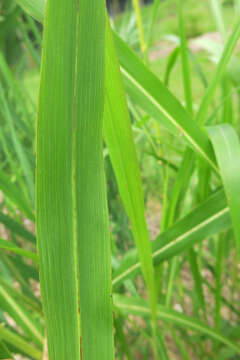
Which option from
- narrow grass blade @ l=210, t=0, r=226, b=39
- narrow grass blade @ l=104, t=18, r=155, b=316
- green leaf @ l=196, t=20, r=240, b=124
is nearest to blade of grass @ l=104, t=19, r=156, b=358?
narrow grass blade @ l=104, t=18, r=155, b=316

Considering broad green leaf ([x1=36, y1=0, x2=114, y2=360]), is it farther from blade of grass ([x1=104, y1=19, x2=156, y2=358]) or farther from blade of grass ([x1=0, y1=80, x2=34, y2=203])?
blade of grass ([x1=0, y1=80, x2=34, y2=203])

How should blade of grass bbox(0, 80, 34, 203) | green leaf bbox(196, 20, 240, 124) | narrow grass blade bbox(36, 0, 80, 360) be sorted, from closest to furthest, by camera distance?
narrow grass blade bbox(36, 0, 80, 360), green leaf bbox(196, 20, 240, 124), blade of grass bbox(0, 80, 34, 203)

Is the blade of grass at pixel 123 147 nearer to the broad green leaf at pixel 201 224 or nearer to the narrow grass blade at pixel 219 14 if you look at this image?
the broad green leaf at pixel 201 224

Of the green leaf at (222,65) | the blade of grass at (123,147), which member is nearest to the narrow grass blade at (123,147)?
the blade of grass at (123,147)

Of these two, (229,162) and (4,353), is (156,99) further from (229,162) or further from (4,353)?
(4,353)

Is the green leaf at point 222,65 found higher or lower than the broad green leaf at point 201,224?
higher

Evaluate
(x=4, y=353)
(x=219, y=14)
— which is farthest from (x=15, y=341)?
(x=219, y=14)

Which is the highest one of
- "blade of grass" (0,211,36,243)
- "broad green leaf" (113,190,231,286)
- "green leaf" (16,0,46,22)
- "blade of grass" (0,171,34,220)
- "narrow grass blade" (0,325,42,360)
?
"green leaf" (16,0,46,22)
